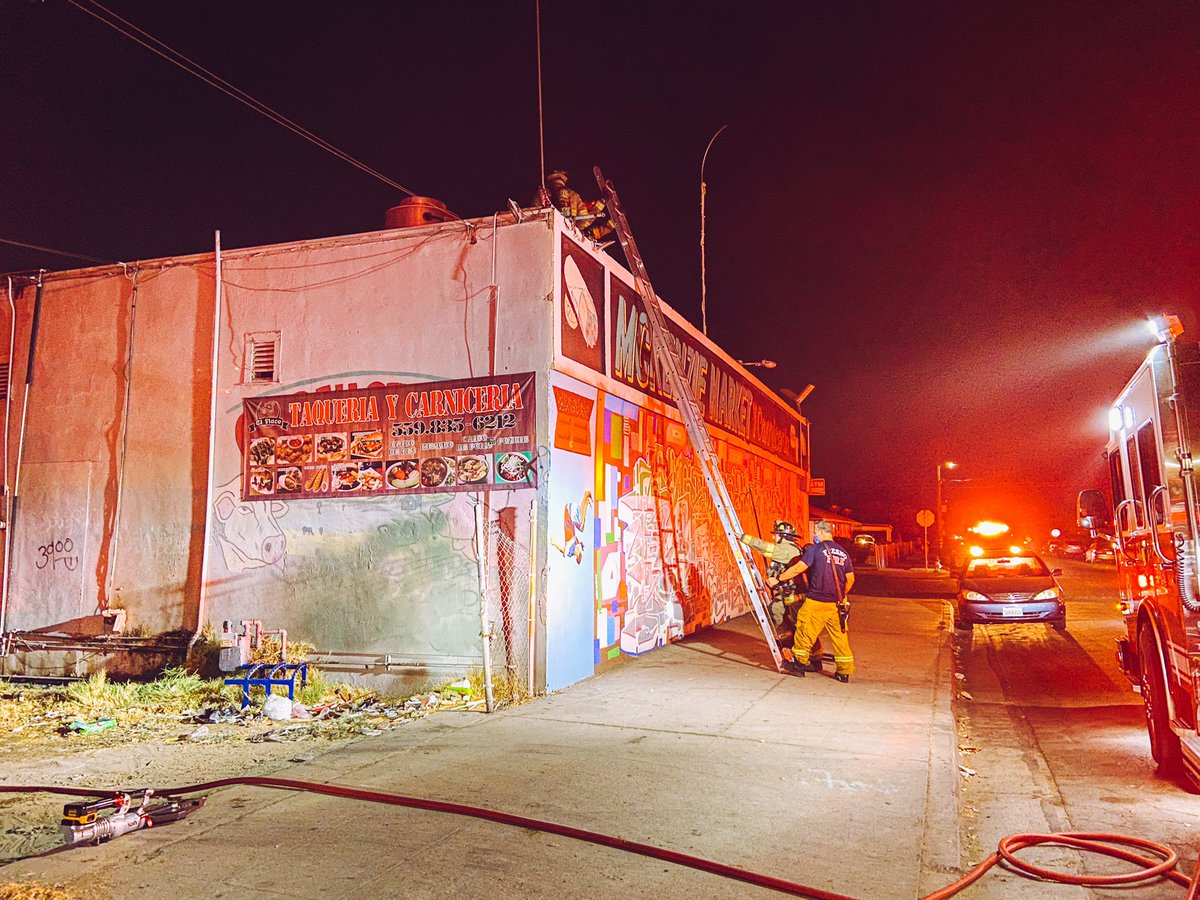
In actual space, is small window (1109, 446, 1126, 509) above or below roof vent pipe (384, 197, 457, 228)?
below

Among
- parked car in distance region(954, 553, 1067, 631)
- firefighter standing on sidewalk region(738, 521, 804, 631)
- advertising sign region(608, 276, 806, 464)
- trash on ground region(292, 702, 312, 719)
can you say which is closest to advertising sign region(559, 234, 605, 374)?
advertising sign region(608, 276, 806, 464)

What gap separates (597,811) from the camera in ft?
16.3

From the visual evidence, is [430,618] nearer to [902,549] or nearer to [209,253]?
[209,253]

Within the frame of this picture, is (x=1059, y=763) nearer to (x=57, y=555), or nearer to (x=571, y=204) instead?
(x=571, y=204)

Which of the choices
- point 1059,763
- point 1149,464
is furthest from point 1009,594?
point 1149,464

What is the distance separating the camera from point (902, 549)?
59.1 m

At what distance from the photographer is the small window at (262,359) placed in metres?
10.3

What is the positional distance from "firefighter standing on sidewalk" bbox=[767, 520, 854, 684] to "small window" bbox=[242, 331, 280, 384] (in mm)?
6826

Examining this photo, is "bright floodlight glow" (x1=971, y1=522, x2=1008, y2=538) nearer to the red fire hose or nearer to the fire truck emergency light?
the fire truck emergency light

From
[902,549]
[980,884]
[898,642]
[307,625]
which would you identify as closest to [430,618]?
[307,625]

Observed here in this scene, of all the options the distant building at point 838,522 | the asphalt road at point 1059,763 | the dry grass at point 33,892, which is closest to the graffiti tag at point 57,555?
the dry grass at point 33,892

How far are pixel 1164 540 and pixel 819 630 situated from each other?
4.67m

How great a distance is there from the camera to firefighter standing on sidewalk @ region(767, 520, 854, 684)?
9.59 metres

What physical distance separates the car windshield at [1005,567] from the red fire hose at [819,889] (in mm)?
12228
